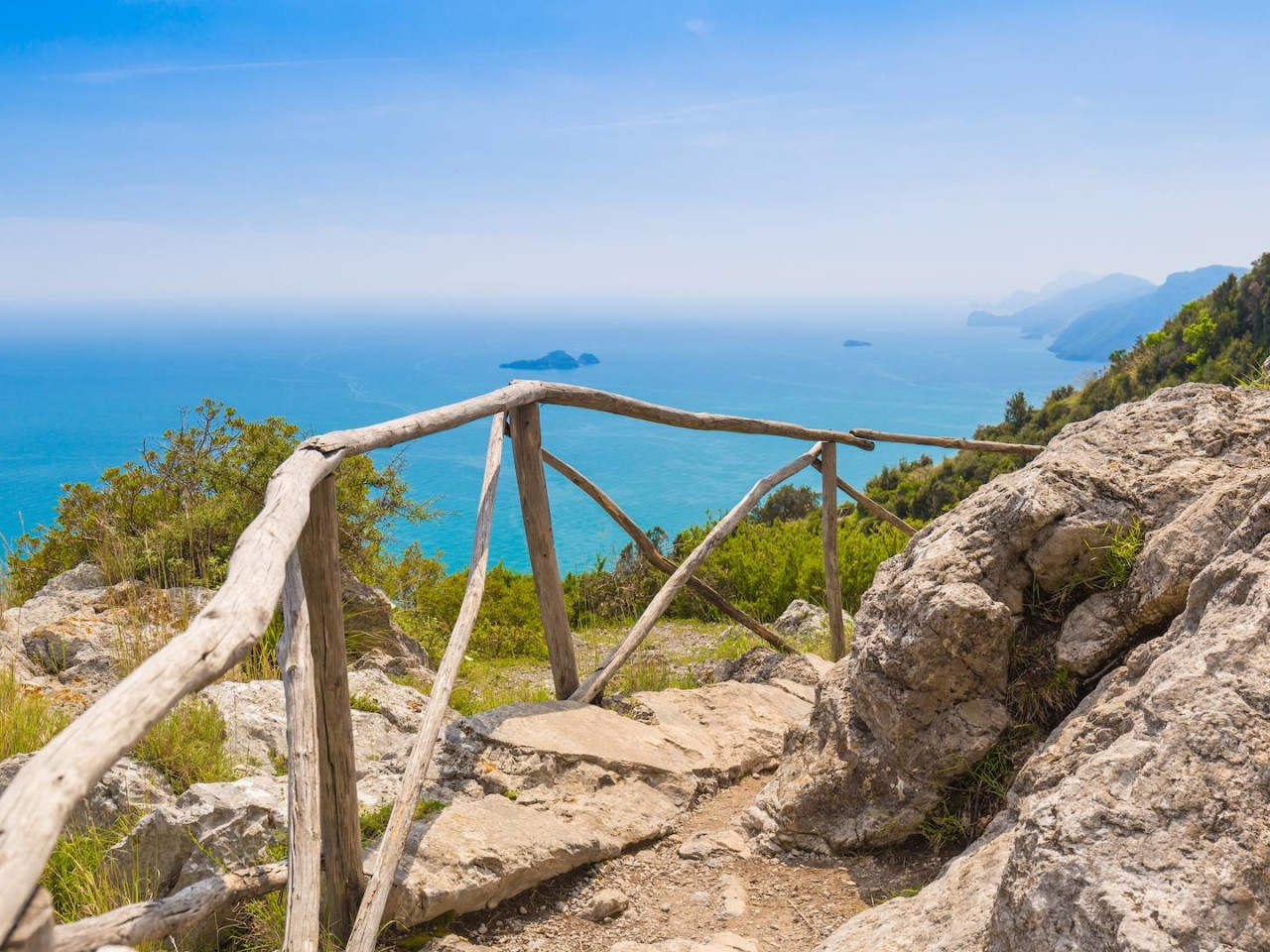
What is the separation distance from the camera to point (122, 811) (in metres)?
3.21

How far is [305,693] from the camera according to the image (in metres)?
2.29

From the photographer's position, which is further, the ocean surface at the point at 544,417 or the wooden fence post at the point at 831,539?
the ocean surface at the point at 544,417

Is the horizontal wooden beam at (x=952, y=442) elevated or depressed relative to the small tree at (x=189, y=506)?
elevated

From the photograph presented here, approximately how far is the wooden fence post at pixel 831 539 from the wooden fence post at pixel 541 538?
222 centimetres

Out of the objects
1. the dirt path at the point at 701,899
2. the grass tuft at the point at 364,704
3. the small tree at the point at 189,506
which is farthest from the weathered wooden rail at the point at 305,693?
the small tree at the point at 189,506

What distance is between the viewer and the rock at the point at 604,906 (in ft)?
10.6

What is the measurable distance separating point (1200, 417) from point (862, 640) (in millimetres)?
1761

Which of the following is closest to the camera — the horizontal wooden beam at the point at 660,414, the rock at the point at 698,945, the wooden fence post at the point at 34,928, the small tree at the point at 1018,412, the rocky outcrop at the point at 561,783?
the wooden fence post at the point at 34,928

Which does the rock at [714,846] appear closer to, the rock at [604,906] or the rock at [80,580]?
the rock at [604,906]

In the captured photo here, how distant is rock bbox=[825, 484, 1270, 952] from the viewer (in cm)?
166

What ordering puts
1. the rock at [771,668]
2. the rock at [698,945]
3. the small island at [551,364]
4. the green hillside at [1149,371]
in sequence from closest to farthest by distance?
the rock at [698,945]
the rock at [771,668]
the green hillside at [1149,371]
the small island at [551,364]

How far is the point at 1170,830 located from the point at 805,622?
6.44m

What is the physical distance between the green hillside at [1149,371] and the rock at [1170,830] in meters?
22.7

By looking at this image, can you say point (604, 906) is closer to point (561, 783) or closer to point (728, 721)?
point (561, 783)
